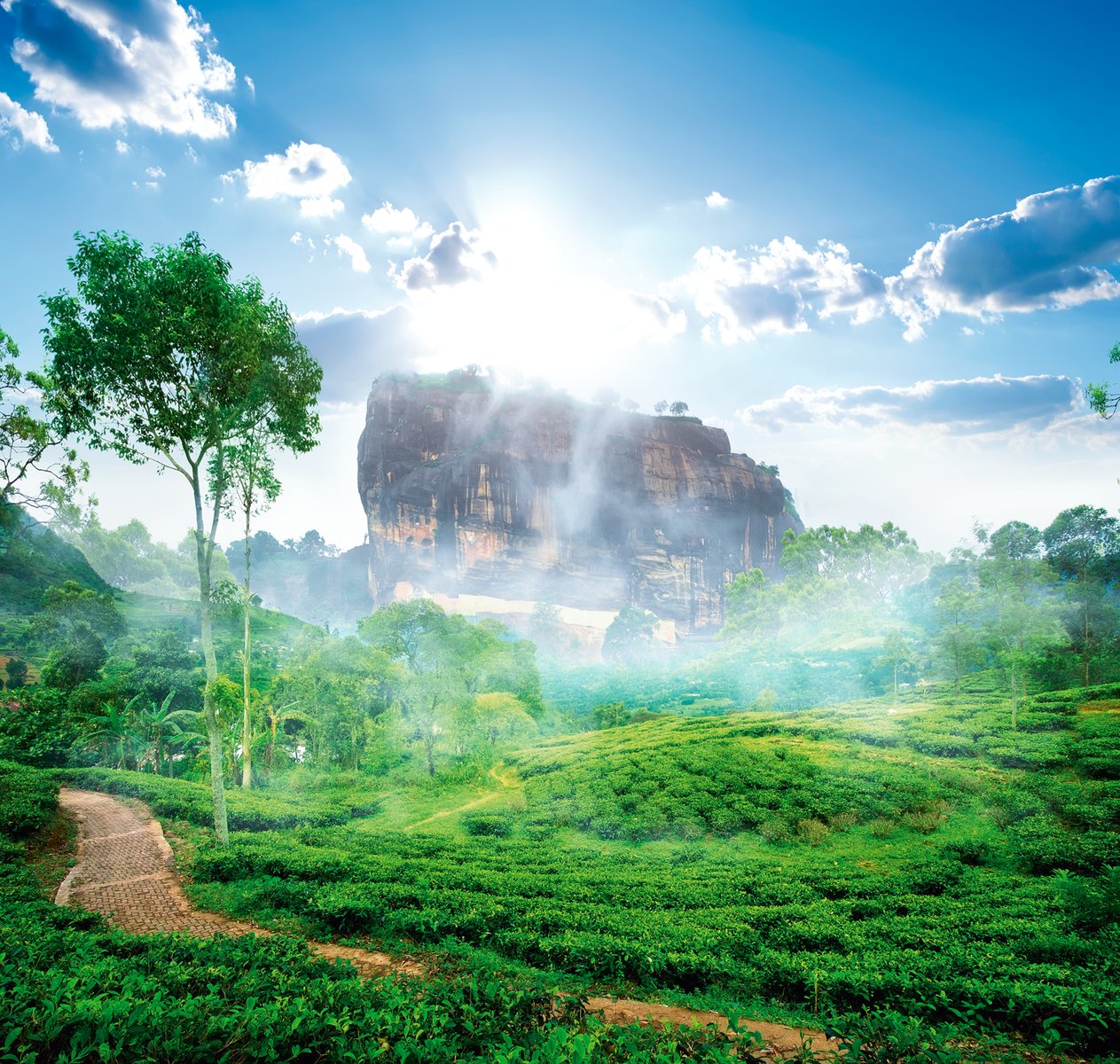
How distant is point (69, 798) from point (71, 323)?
1301 centimetres

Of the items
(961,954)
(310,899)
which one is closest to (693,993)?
(961,954)

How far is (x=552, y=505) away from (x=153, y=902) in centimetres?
7855

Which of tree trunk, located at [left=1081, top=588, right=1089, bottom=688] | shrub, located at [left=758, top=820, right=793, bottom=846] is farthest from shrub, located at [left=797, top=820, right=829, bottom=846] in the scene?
tree trunk, located at [left=1081, top=588, right=1089, bottom=688]

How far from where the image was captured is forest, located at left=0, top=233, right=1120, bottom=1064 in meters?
4.08

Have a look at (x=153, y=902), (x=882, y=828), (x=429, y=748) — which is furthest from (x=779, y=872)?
(x=429, y=748)

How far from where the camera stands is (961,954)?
659 cm

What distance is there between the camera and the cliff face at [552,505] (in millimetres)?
82688

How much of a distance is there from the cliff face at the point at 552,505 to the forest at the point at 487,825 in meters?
51.3

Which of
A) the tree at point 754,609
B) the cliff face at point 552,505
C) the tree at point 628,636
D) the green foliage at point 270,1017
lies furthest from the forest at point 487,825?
the cliff face at point 552,505

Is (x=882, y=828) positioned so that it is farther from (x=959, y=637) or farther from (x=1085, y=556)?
(x=1085, y=556)

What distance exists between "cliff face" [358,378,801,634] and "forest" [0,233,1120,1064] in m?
51.3

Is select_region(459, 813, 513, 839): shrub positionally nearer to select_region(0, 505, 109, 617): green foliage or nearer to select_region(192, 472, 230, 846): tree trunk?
select_region(192, 472, 230, 846): tree trunk

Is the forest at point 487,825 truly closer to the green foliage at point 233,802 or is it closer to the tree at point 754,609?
the green foliage at point 233,802

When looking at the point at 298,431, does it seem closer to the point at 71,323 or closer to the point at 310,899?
the point at 71,323
